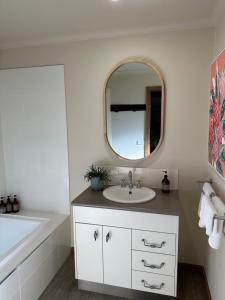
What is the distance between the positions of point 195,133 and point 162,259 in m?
1.14

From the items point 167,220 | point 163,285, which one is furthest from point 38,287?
point 167,220

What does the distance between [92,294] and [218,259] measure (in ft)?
3.68

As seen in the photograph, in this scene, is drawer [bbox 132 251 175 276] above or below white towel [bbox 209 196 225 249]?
below

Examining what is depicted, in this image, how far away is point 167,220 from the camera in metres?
1.73

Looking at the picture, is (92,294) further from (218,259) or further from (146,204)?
(218,259)

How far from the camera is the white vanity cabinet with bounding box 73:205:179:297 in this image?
176 cm

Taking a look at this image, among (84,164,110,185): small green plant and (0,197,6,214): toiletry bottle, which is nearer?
(84,164,110,185): small green plant

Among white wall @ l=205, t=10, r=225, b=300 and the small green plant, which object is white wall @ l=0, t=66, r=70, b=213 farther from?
white wall @ l=205, t=10, r=225, b=300

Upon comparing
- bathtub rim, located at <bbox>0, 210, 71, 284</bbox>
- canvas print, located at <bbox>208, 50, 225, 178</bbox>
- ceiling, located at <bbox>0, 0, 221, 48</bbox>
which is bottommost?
bathtub rim, located at <bbox>0, 210, 71, 284</bbox>

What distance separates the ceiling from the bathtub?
1.86 metres

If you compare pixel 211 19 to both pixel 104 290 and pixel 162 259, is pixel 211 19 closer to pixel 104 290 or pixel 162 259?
pixel 162 259

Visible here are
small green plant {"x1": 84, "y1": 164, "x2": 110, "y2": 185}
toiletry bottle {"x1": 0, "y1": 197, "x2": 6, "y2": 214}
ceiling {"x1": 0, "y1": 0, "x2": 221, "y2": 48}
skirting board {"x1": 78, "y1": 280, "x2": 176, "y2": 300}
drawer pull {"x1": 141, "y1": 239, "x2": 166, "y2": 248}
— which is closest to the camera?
ceiling {"x1": 0, "y1": 0, "x2": 221, "y2": 48}

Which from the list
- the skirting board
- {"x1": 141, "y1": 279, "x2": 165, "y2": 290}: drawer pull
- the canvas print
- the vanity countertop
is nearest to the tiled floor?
the skirting board

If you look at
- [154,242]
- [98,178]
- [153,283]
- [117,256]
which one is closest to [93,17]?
[98,178]
